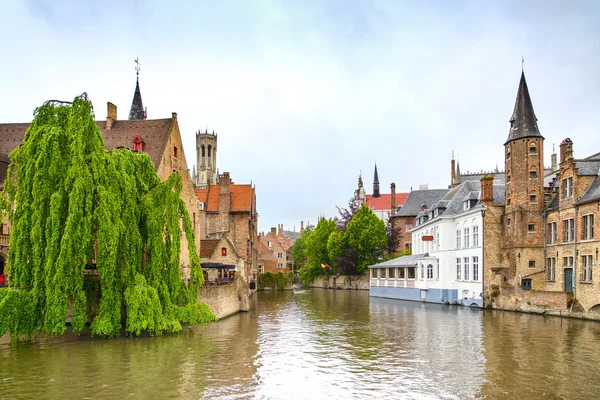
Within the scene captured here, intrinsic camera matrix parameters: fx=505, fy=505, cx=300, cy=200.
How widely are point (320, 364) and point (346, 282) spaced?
154ft

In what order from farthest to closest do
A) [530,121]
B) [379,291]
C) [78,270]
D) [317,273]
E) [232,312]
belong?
[317,273]
[379,291]
[530,121]
[232,312]
[78,270]

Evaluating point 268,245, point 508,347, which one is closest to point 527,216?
point 508,347

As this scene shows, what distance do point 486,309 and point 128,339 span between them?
23116mm

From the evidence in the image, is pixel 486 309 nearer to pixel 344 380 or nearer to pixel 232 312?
pixel 232 312

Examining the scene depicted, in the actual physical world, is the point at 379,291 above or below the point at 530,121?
below

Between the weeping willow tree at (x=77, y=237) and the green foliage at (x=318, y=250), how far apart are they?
4740 cm

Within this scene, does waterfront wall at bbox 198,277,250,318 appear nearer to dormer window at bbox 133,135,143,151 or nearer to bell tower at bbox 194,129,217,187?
dormer window at bbox 133,135,143,151

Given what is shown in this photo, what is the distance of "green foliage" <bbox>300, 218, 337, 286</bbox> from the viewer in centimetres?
6706

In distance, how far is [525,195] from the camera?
105 ft

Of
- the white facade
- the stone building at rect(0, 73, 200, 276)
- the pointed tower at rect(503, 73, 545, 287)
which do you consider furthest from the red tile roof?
the stone building at rect(0, 73, 200, 276)

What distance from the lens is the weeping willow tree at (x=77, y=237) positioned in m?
17.5

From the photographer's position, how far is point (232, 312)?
30.5 metres

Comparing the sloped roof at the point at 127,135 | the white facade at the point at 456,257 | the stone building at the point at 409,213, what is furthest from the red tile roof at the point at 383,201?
the sloped roof at the point at 127,135

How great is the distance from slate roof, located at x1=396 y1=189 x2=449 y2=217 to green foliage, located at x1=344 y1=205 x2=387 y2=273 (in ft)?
19.0
